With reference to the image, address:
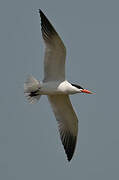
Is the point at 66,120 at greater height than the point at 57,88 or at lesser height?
lesser

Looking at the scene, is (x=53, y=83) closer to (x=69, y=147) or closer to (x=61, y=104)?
(x=61, y=104)

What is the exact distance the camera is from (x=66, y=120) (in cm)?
1216

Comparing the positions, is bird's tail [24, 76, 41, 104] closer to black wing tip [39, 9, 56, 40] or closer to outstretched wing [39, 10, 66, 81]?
outstretched wing [39, 10, 66, 81]

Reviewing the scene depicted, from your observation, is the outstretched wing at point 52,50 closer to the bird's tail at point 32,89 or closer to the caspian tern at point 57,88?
the caspian tern at point 57,88

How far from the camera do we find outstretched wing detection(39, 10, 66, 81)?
11016 mm

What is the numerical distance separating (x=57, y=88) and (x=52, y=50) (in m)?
0.92

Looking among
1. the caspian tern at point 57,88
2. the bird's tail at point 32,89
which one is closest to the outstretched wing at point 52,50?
the caspian tern at point 57,88

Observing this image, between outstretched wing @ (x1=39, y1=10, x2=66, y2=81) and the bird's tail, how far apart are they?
43 cm

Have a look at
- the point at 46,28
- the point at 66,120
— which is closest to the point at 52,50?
the point at 46,28

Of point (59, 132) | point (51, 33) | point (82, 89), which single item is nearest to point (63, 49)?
point (51, 33)

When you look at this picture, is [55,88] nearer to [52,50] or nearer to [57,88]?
[57,88]

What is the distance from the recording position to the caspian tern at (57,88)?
436 inches

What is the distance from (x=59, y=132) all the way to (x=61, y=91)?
4.08 feet

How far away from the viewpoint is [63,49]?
1105 centimetres
